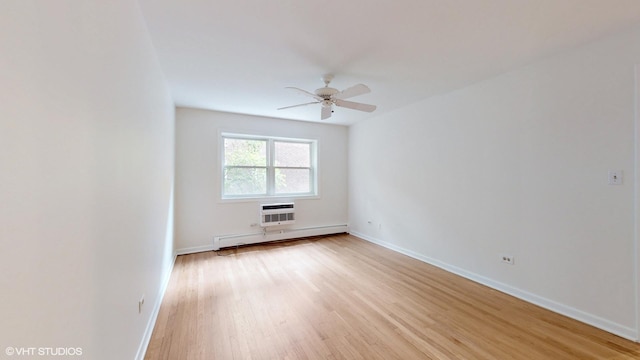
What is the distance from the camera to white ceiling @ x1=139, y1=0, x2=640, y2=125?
1.83 meters

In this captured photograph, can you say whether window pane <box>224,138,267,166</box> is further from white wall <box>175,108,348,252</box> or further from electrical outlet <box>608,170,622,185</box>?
electrical outlet <box>608,170,622,185</box>

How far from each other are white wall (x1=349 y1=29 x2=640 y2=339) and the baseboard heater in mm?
2033

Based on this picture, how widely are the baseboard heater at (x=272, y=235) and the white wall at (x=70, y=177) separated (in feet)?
9.49

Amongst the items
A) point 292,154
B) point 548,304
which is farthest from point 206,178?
point 548,304

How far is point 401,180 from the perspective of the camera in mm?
4453

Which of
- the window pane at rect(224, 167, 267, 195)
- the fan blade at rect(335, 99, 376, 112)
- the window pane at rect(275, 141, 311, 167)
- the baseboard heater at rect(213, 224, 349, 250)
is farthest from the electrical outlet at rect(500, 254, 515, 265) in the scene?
the window pane at rect(224, 167, 267, 195)

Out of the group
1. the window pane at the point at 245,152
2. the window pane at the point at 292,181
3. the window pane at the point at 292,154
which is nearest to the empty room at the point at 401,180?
the window pane at the point at 245,152

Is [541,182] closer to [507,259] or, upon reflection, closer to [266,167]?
[507,259]

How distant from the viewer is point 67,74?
89cm

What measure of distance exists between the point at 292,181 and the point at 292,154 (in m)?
0.60

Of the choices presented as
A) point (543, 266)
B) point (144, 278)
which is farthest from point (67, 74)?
point (543, 266)

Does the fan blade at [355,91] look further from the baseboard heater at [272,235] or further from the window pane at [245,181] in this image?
the baseboard heater at [272,235]

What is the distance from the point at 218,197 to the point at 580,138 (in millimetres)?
4989

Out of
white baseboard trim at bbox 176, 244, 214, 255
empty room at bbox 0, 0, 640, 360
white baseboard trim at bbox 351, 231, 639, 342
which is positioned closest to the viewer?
empty room at bbox 0, 0, 640, 360
